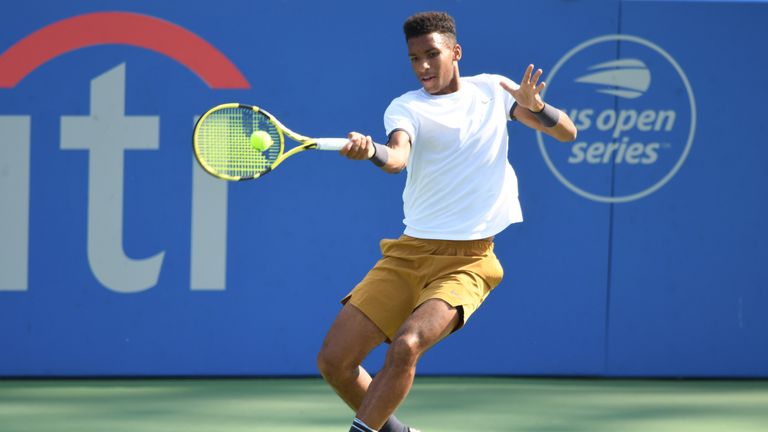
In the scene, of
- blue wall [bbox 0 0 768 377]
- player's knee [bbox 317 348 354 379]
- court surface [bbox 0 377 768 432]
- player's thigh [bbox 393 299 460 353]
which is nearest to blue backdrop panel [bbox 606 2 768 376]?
blue wall [bbox 0 0 768 377]

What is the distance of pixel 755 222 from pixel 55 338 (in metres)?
3.42

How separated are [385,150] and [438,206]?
1.50ft

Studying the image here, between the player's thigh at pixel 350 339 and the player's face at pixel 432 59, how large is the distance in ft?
2.69

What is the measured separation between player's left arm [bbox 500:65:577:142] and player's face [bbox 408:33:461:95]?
0.68 feet

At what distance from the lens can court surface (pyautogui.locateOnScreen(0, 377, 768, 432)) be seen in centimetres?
559

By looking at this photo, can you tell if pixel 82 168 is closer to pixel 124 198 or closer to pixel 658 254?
pixel 124 198

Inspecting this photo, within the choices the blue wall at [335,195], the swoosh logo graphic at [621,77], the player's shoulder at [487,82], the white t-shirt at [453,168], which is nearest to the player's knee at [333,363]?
the white t-shirt at [453,168]

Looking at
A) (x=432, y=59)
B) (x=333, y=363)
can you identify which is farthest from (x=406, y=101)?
(x=333, y=363)

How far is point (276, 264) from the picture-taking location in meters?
6.58

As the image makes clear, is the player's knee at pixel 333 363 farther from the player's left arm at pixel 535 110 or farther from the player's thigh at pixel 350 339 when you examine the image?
the player's left arm at pixel 535 110

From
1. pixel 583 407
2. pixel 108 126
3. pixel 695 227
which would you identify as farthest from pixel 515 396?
pixel 108 126

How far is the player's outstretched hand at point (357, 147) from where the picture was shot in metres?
4.18

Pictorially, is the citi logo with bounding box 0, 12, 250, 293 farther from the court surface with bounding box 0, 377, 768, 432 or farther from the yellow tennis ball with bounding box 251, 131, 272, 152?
the yellow tennis ball with bounding box 251, 131, 272, 152

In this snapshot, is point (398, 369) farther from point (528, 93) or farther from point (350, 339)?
point (528, 93)
